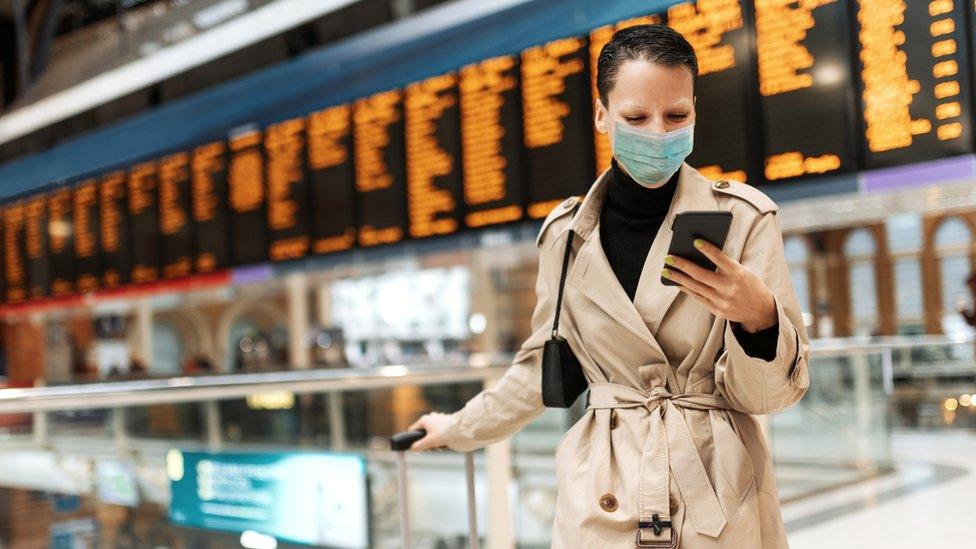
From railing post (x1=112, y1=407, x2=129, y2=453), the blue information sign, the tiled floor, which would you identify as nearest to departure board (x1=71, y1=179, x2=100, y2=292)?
railing post (x1=112, y1=407, x2=129, y2=453)

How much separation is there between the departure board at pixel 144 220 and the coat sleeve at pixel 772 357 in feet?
23.9

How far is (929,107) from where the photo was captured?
145 inches

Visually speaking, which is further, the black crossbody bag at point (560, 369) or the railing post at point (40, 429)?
the railing post at point (40, 429)

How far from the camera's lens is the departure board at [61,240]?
894 centimetres

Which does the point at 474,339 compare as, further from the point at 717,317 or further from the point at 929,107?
the point at 717,317

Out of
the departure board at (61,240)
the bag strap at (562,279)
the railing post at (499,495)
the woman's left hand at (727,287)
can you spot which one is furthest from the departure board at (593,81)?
the departure board at (61,240)

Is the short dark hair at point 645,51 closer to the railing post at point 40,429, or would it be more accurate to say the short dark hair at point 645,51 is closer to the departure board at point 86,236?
the railing post at point 40,429

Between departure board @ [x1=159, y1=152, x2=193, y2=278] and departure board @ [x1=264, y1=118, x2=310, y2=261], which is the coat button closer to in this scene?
departure board @ [x1=264, y1=118, x2=310, y2=261]

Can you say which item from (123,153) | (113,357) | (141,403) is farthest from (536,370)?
(113,357)

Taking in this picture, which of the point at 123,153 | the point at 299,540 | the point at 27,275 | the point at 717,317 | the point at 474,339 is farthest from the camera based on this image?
the point at 474,339

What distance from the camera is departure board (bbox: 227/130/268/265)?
7102mm

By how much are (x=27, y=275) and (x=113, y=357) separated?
8.32 meters

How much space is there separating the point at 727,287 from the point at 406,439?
1042 mm

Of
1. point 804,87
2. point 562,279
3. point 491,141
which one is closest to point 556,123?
point 491,141
